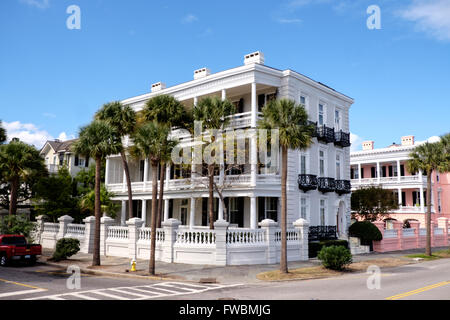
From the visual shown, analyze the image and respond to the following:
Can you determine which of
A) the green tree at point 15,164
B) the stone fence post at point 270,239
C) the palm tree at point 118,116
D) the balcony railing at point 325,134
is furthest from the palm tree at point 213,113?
the green tree at point 15,164

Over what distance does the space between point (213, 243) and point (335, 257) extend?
20.9 feet

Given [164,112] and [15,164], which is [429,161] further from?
[15,164]

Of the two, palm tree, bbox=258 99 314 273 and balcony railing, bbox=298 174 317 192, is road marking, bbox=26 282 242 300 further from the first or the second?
balcony railing, bbox=298 174 317 192

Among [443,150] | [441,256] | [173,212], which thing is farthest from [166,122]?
[441,256]

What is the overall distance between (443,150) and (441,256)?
7.93m

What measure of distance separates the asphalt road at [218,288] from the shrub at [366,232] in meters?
11.6

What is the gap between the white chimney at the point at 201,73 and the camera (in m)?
31.3

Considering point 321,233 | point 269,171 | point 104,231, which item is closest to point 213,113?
point 269,171

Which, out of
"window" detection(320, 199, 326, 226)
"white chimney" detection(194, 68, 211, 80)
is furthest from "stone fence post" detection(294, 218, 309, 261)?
"white chimney" detection(194, 68, 211, 80)

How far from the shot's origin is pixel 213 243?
2122 centimetres

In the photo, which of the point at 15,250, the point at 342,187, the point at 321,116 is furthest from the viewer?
the point at 342,187

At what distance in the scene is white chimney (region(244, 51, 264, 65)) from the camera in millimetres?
28453

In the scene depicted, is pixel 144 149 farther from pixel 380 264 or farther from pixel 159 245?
pixel 380 264

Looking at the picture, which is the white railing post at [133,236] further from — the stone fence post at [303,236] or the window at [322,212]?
the window at [322,212]
